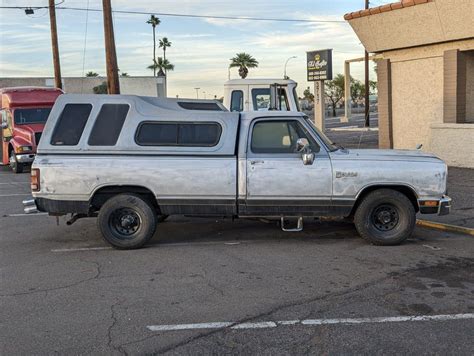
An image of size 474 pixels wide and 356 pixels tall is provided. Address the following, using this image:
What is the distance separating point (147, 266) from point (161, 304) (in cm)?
144

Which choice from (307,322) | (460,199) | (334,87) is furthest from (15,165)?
(334,87)

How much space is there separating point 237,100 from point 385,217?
875 cm

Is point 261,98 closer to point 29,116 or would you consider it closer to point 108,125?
point 108,125

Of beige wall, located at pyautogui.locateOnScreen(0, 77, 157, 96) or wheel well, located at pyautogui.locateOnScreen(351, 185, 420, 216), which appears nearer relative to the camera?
wheel well, located at pyautogui.locateOnScreen(351, 185, 420, 216)

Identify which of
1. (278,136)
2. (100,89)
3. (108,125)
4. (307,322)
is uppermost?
(100,89)

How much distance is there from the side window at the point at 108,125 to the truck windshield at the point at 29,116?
41.8 feet

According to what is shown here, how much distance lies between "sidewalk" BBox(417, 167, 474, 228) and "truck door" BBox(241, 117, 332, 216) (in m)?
2.83

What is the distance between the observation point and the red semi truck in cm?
1841

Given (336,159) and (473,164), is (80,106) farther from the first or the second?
(473,164)

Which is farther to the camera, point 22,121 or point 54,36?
point 54,36

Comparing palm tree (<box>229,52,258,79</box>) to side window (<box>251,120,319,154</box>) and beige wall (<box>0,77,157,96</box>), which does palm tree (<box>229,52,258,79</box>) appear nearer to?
beige wall (<box>0,77,157,96</box>)

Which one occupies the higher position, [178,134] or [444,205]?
[178,134]

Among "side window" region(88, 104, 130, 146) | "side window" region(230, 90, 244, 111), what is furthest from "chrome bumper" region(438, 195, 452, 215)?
"side window" region(230, 90, 244, 111)

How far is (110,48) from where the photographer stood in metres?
19.4
